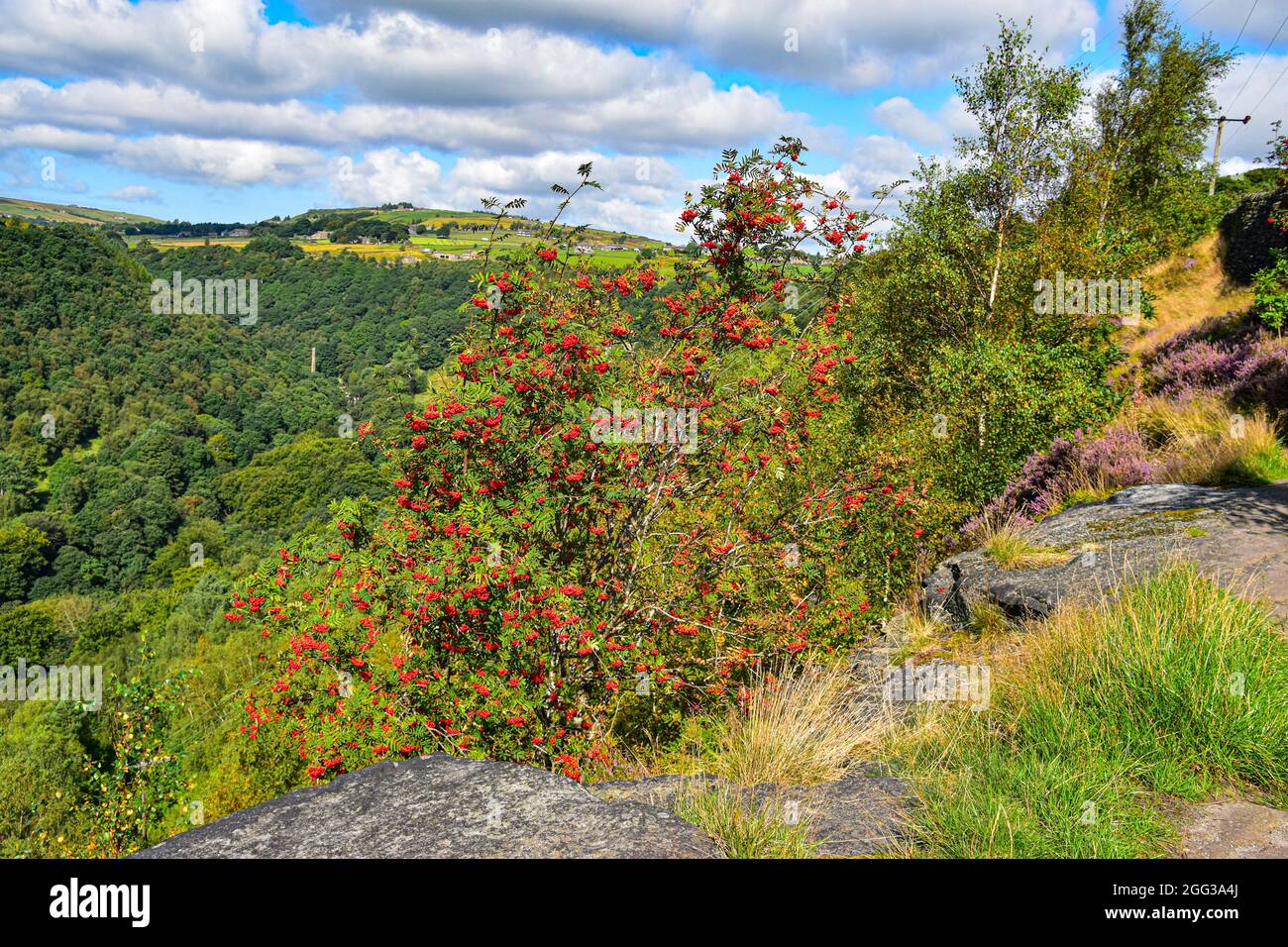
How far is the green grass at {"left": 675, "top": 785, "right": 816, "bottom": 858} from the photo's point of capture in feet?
10.3

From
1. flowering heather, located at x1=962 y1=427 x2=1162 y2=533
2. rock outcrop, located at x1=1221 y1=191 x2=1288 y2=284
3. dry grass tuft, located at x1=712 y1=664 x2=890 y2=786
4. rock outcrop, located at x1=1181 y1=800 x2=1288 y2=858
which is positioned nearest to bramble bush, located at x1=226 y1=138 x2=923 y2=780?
dry grass tuft, located at x1=712 y1=664 x2=890 y2=786

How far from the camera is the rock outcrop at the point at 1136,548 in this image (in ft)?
20.5

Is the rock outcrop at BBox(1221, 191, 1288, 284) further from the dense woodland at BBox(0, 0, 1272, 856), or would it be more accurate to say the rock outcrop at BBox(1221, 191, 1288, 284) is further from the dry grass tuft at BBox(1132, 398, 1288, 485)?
the dry grass tuft at BBox(1132, 398, 1288, 485)

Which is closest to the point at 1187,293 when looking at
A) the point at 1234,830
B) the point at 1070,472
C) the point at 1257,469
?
the point at 1070,472

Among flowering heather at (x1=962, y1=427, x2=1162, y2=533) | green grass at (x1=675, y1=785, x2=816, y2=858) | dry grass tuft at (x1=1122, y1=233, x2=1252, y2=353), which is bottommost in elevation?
green grass at (x1=675, y1=785, x2=816, y2=858)

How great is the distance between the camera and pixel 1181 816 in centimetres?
341

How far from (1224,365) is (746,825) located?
14.2 meters

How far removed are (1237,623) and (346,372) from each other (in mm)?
139010

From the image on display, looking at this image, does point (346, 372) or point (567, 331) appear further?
point (346, 372)

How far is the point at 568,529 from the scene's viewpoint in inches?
265

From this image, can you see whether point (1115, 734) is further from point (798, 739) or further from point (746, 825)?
point (746, 825)

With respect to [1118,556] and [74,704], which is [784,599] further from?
[74,704]

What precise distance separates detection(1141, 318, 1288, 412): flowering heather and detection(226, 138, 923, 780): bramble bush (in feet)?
27.6
